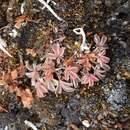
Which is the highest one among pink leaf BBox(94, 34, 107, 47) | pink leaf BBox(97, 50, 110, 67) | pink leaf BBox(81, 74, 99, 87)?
pink leaf BBox(94, 34, 107, 47)

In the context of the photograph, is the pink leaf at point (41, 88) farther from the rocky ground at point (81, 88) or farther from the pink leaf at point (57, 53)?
the pink leaf at point (57, 53)

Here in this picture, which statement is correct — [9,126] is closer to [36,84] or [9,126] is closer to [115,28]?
[36,84]

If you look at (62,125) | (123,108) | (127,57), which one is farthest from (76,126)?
(127,57)

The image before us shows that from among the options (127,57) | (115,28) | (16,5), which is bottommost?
(127,57)

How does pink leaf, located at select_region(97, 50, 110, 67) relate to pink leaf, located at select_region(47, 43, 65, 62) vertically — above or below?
below

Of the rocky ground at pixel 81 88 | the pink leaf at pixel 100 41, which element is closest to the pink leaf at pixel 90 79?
the rocky ground at pixel 81 88

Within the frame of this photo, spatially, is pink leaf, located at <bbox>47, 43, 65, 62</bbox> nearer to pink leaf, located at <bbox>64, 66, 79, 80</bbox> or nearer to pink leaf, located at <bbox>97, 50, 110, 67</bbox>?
pink leaf, located at <bbox>64, 66, 79, 80</bbox>

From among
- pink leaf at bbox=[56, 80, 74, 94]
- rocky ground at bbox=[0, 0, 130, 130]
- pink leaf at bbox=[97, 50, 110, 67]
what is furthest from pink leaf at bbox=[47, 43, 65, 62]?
pink leaf at bbox=[97, 50, 110, 67]

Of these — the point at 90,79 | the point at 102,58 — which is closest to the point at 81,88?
the point at 90,79
